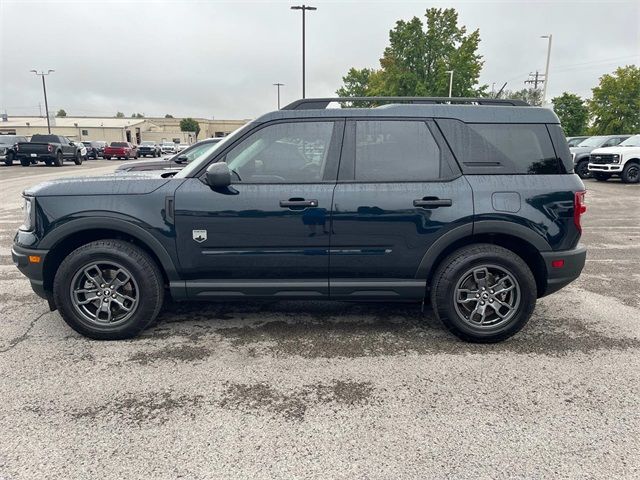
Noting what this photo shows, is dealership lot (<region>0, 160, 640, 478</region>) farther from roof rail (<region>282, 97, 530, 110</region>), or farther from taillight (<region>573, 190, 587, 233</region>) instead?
roof rail (<region>282, 97, 530, 110</region>)

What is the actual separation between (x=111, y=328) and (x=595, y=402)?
3.62 metres

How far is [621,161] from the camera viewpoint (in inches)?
653

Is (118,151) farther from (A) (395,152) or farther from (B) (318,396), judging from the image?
(B) (318,396)

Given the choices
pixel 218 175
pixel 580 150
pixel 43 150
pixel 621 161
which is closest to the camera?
pixel 218 175

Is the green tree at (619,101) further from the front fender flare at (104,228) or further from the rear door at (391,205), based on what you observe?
the front fender flare at (104,228)

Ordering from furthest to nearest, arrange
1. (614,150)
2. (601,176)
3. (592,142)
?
(592,142), (601,176), (614,150)

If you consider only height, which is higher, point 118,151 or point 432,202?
point 118,151

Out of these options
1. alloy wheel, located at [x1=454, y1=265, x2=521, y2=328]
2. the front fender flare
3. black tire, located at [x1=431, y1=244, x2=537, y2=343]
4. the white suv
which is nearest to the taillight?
black tire, located at [x1=431, y1=244, x2=537, y2=343]

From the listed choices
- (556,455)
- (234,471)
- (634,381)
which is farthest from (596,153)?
(234,471)

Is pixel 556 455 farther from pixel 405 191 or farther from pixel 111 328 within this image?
pixel 111 328

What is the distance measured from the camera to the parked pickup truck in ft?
77.6

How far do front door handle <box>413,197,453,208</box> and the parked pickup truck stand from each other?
26146 millimetres

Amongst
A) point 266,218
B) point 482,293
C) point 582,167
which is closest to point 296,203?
point 266,218

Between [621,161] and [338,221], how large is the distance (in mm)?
17374
